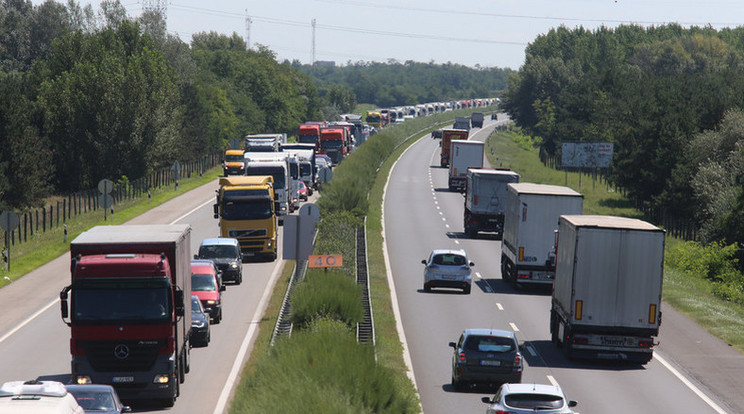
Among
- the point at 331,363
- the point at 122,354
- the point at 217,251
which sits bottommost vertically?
the point at 217,251

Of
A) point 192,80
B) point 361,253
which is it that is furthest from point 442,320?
point 192,80

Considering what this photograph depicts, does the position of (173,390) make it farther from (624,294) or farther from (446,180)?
(446,180)

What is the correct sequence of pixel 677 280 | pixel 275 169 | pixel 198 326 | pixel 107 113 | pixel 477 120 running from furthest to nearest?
pixel 477 120 < pixel 107 113 < pixel 275 169 < pixel 677 280 < pixel 198 326

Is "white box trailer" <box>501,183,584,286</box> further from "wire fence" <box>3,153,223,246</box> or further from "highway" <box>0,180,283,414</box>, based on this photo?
"wire fence" <box>3,153,223,246</box>

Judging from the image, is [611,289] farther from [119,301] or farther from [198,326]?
[119,301]

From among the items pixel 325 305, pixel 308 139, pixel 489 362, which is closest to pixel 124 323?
pixel 489 362

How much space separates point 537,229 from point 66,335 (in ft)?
58.5

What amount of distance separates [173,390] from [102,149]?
61.2 meters

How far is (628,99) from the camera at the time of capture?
378 ft

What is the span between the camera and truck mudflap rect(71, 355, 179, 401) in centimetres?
2077

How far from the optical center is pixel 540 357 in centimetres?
2903

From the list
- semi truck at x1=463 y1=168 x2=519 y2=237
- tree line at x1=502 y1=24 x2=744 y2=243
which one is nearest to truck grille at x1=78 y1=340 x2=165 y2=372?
semi truck at x1=463 y1=168 x2=519 y2=237

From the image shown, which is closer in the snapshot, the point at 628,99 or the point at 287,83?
the point at 628,99

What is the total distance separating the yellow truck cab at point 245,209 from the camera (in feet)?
149
